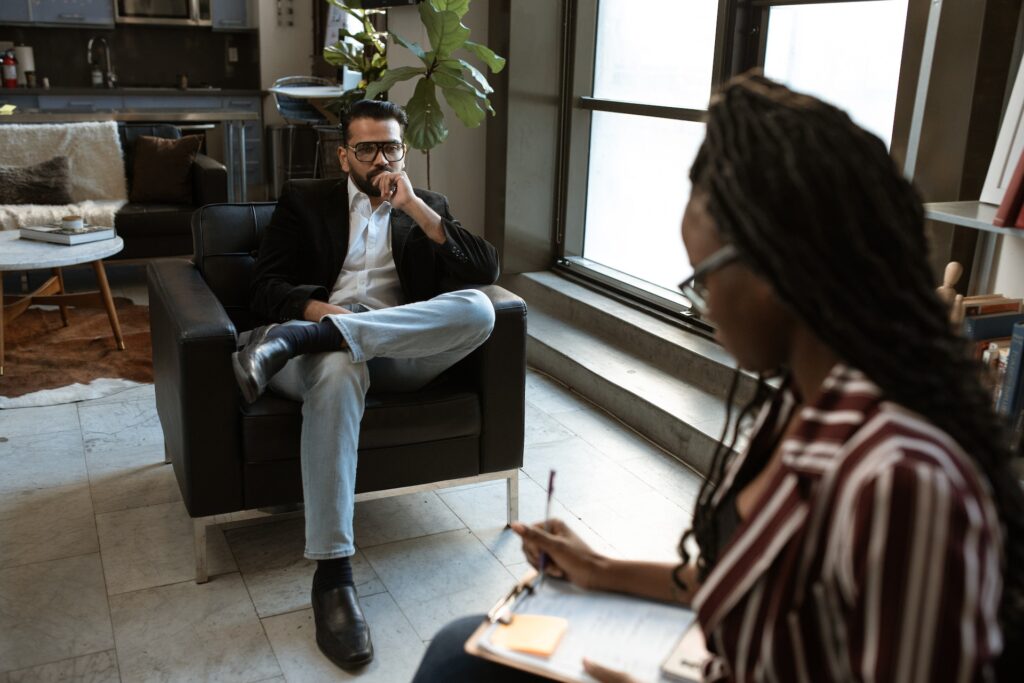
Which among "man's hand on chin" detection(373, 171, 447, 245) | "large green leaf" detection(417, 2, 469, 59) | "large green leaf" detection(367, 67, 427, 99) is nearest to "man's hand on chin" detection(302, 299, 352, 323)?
"man's hand on chin" detection(373, 171, 447, 245)

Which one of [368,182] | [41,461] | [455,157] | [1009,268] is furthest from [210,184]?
[1009,268]

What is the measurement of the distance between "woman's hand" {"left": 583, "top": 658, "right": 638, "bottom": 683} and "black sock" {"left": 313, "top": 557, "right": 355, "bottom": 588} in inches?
50.9

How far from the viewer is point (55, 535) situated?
2.58 meters

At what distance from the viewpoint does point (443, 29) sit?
12.8 feet

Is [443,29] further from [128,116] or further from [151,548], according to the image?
[128,116]

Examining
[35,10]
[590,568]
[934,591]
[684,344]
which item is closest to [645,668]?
[590,568]

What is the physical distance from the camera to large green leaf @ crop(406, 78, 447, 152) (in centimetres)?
404

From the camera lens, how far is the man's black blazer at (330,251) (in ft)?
8.63

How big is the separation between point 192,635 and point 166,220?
10.9ft

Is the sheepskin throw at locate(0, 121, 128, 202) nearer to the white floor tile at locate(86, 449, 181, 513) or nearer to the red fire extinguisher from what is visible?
the white floor tile at locate(86, 449, 181, 513)

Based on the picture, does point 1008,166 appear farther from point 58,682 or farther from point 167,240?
point 167,240

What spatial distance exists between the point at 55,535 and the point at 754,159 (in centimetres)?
242

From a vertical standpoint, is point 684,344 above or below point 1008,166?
below

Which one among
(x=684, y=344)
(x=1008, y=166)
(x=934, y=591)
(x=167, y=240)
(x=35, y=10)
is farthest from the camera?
(x=35, y=10)
